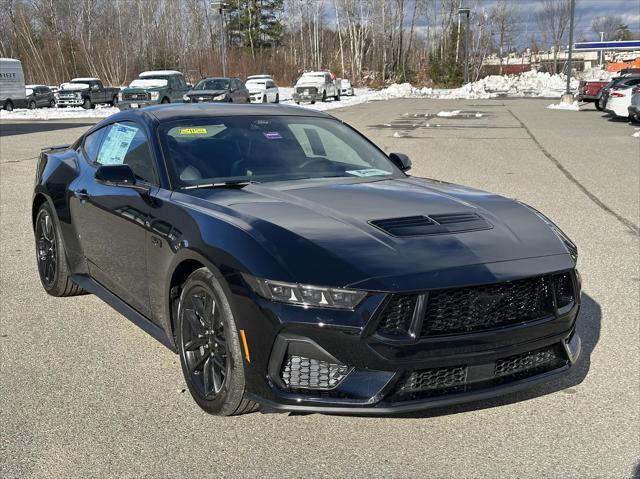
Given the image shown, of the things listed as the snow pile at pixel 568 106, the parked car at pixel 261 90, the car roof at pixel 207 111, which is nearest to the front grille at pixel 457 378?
the car roof at pixel 207 111

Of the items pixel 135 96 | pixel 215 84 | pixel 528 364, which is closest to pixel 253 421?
pixel 528 364

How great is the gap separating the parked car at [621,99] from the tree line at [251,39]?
40.6 meters

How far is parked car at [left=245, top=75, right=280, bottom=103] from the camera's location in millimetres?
39103

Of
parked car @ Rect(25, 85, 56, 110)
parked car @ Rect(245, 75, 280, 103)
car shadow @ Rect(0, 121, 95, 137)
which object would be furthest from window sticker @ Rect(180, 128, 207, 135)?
parked car @ Rect(25, 85, 56, 110)

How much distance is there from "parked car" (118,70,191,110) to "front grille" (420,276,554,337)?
29.8 meters

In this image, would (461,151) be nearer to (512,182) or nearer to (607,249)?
(512,182)

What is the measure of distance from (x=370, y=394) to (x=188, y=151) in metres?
2.09

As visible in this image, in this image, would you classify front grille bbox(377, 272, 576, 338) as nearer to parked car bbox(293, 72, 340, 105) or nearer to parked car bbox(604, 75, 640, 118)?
parked car bbox(604, 75, 640, 118)

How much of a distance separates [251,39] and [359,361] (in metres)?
86.8

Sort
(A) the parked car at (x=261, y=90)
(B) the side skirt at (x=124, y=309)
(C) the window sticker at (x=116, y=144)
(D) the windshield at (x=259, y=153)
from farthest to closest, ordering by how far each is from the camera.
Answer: (A) the parked car at (x=261, y=90)
(C) the window sticker at (x=116, y=144)
(D) the windshield at (x=259, y=153)
(B) the side skirt at (x=124, y=309)

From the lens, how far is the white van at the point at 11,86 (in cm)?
3938

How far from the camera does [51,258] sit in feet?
18.8

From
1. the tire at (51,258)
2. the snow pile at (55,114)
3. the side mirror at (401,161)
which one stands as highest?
the side mirror at (401,161)

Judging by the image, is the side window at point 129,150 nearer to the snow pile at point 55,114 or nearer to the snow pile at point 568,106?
the snow pile at point 55,114
